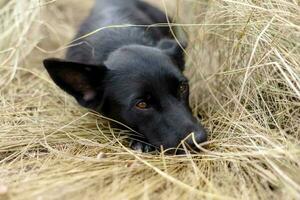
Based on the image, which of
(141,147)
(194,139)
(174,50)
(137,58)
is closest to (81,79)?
(137,58)

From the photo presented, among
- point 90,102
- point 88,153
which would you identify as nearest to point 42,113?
point 90,102

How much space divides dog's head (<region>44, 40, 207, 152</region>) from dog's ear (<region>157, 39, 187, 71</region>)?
0.25 feet

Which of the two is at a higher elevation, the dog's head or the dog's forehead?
the dog's forehead

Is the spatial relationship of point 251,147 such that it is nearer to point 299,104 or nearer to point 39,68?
point 299,104

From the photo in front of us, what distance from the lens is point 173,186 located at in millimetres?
2814

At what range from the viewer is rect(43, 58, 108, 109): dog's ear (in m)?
3.41

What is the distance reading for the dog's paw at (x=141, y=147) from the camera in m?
3.44

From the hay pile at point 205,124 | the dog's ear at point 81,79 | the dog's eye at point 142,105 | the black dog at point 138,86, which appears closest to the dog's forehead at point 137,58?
the black dog at point 138,86

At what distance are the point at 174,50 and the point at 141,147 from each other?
82 cm

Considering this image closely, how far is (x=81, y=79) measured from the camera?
11.7 feet

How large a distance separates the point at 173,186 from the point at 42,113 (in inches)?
65.2

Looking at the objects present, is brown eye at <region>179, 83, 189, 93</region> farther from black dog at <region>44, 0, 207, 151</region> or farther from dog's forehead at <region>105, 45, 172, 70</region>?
dog's forehead at <region>105, 45, 172, 70</region>

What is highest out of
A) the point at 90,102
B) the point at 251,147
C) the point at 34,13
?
the point at 34,13

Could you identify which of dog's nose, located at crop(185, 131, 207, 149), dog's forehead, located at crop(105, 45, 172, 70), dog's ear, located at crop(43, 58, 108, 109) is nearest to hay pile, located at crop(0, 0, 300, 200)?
dog's nose, located at crop(185, 131, 207, 149)
